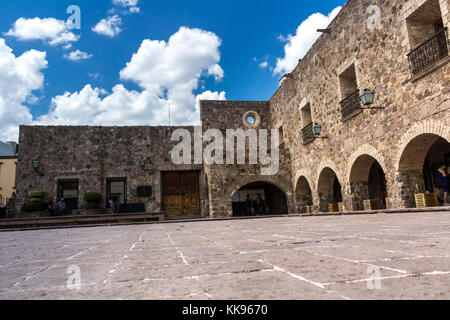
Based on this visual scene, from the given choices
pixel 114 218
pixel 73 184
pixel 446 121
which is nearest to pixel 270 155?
pixel 114 218

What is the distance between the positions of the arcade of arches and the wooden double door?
575 cm

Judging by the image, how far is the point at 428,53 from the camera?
661 centimetres

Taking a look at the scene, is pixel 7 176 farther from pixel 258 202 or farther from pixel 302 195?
pixel 302 195

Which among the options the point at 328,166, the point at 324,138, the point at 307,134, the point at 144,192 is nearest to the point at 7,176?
the point at 144,192

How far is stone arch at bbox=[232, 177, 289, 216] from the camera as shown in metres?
16.8

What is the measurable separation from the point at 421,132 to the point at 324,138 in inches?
167

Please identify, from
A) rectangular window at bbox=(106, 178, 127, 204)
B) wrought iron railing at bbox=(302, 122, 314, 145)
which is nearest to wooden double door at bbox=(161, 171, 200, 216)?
rectangular window at bbox=(106, 178, 127, 204)

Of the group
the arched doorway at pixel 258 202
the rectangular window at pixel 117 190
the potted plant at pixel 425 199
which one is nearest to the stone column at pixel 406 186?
the potted plant at pixel 425 199

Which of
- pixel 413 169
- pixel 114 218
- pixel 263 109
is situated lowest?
pixel 114 218

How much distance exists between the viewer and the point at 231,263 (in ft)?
5.43

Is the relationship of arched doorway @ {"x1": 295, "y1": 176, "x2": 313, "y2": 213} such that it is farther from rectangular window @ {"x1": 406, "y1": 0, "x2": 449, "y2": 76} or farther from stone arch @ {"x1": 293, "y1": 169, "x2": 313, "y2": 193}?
rectangular window @ {"x1": 406, "y1": 0, "x2": 449, "y2": 76}
